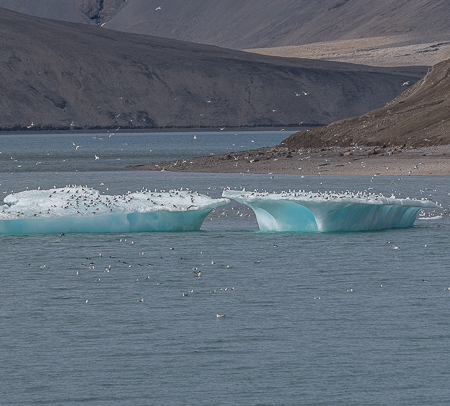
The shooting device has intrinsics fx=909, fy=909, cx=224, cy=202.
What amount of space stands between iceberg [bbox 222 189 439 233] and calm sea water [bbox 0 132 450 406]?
63 centimetres

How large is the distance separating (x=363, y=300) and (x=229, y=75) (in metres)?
184

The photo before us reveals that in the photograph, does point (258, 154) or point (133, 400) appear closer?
point (133, 400)

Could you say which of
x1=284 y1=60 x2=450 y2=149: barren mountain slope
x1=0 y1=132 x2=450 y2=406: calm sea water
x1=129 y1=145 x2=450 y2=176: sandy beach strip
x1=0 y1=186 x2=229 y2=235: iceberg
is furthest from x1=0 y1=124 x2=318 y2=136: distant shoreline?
x1=0 y1=132 x2=450 y2=406: calm sea water

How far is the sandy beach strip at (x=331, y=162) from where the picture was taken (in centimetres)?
5378

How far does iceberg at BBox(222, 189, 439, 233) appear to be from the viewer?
25719 mm

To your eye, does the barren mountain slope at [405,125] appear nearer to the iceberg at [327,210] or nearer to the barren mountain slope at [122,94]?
the iceberg at [327,210]

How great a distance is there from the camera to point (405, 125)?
65.5 meters

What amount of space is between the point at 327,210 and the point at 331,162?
3295cm

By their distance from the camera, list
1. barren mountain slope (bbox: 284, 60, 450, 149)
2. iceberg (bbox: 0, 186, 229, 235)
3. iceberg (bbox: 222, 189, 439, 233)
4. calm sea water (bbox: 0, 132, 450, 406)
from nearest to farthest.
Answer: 1. calm sea water (bbox: 0, 132, 450, 406)
2. iceberg (bbox: 222, 189, 439, 233)
3. iceberg (bbox: 0, 186, 229, 235)
4. barren mountain slope (bbox: 284, 60, 450, 149)

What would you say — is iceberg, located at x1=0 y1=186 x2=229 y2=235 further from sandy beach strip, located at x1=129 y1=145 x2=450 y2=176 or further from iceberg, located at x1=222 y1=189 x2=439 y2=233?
sandy beach strip, located at x1=129 y1=145 x2=450 y2=176

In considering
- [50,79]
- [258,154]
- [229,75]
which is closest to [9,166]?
[258,154]

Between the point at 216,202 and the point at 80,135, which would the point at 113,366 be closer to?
the point at 216,202

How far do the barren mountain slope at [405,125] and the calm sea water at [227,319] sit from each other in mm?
35550

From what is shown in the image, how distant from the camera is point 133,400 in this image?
41.6 feet
